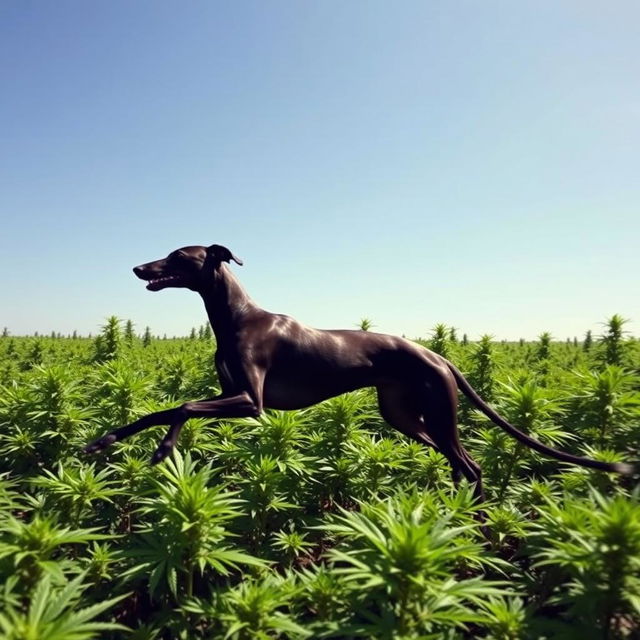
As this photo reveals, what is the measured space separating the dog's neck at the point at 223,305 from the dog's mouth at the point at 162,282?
0.84ft

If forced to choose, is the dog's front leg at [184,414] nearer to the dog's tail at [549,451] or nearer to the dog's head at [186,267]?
the dog's head at [186,267]

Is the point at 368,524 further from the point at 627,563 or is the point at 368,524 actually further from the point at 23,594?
the point at 23,594

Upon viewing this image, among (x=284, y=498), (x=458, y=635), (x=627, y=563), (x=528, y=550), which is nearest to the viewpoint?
(x=627, y=563)

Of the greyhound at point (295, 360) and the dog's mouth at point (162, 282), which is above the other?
the dog's mouth at point (162, 282)

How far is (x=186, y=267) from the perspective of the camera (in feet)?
13.5

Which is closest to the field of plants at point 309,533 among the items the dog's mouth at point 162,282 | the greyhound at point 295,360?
the greyhound at point 295,360

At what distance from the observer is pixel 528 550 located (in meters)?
3.59

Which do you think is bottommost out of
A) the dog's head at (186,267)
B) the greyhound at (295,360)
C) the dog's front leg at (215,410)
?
the dog's front leg at (215,410)

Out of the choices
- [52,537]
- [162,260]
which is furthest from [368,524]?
[162,260]

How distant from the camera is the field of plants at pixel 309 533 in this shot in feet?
8.09

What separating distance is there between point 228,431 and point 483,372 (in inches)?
240

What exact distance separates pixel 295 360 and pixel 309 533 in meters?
1.97

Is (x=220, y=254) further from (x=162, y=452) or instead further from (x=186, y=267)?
(x=162, y=452)

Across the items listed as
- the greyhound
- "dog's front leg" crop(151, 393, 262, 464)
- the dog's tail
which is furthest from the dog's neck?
the dog's tail
